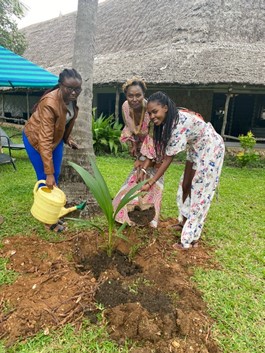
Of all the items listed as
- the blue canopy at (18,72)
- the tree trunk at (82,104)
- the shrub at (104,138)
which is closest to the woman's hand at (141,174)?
the tree trunk at (82,104)

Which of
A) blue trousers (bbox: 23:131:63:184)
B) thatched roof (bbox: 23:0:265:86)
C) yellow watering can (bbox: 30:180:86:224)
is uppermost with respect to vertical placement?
thatched roof (bbox: 23:0:265:86)

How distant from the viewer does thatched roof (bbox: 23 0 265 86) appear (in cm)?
940

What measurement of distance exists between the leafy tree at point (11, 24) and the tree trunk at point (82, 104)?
11874 millimetres

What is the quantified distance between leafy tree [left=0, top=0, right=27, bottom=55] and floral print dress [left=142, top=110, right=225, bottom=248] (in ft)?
44.9

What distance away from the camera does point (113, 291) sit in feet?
7.16

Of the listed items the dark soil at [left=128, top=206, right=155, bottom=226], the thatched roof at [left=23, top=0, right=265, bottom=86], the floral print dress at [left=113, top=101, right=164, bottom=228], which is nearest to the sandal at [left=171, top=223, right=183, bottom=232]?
the floral print dress at [left=113, top=101, right=164, bottom=228]

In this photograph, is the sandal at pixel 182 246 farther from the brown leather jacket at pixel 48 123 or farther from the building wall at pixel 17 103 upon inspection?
the building wall at pixel 17 103

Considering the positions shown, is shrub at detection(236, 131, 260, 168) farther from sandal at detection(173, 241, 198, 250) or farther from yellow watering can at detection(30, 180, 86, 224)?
yellow watering can at detection(30, 180, 86, 224)

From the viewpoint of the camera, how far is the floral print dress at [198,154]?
2.66 metres

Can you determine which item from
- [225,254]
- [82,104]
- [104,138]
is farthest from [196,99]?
[225,254]

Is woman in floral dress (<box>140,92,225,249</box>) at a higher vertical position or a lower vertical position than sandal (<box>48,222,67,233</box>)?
higher

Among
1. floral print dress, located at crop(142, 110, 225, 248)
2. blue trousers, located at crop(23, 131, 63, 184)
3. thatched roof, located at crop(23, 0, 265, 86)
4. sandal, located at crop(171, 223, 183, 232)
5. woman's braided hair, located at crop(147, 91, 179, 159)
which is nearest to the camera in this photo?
woman's braided hair, located at crop(147, 91, 179, 159)

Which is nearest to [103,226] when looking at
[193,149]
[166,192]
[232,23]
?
[193,149]

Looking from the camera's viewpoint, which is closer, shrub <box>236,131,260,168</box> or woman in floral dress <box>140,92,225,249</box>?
woman in floral dress <box>140,92,225,249</box>
